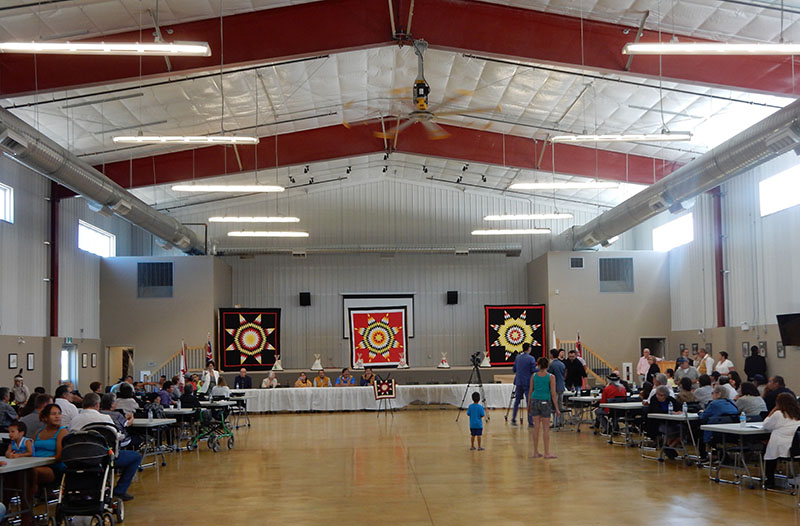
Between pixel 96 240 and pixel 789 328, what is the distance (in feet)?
55.5

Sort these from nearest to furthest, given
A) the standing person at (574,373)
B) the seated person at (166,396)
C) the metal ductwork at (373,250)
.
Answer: the seated person at (166,396) < the standing person at (574,373) < the metal ductwork at (373,250)

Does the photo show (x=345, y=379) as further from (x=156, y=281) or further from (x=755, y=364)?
(x=755, y=364)

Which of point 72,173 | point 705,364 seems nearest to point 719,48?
point 72,173

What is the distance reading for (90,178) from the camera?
46.3 ft

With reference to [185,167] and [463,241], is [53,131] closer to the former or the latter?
[185,167]

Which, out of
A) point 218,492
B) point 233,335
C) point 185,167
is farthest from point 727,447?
point 233,335

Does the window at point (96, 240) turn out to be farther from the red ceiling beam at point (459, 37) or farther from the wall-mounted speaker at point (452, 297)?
the red ceiling beam at point (459, 37)

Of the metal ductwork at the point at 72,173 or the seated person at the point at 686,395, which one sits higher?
the metal ductwork at the point at 72,173

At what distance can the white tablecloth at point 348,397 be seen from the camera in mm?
19297

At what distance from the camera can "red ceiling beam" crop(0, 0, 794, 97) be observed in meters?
11.2

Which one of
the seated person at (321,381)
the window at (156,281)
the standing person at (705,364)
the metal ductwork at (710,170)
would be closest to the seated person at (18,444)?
the metal ductwork at (710,170)

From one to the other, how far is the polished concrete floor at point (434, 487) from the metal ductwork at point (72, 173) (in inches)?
195

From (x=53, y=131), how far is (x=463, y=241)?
13504 mm

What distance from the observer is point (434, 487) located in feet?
26.8
